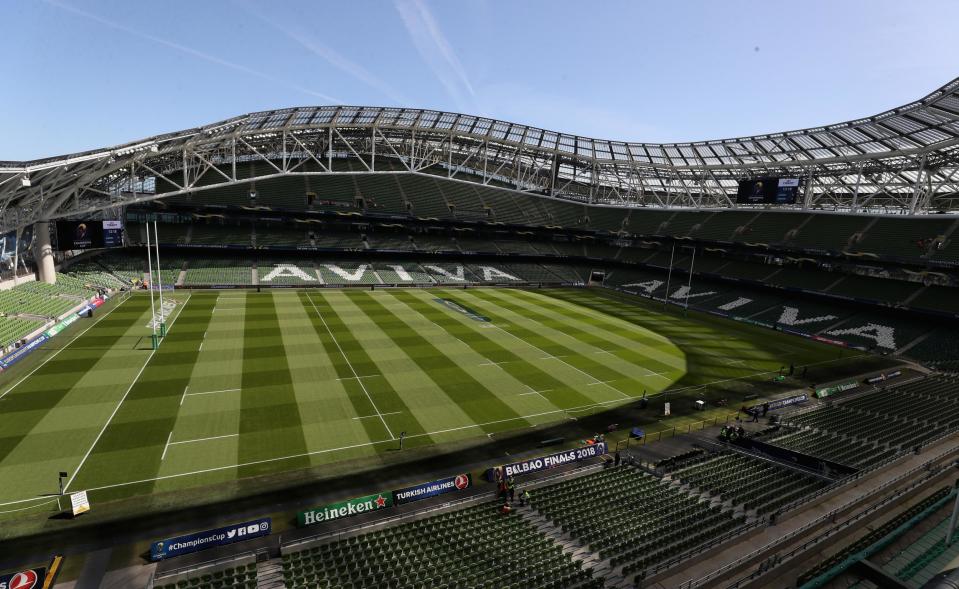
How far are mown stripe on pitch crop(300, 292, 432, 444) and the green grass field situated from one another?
0.42ft

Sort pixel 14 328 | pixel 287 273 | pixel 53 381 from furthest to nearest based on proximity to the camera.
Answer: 1. pixel 287 273
2. pixel 14 328
3. pixel 53 381

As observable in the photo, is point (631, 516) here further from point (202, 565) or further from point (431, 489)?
point (202, 565)

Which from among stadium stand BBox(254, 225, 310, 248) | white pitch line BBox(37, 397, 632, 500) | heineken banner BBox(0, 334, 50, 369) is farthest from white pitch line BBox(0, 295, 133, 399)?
stadium stand BBox(254, 225, 310, 248)

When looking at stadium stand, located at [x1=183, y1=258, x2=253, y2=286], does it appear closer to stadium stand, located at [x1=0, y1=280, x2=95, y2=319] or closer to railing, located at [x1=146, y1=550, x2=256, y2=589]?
stadium stand, located at [x1=0, y1=280, x2=95, y2=319]

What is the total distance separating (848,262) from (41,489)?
7665cm

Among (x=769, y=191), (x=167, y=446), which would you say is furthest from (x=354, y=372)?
(x=769, y=191)

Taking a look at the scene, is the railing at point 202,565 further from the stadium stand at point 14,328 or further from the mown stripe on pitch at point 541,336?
the stadium stand at point 14,328

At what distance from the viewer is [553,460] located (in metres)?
20.3

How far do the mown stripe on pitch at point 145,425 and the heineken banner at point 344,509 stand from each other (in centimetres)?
735

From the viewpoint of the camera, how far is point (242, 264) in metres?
63.6

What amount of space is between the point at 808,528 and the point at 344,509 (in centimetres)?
1683

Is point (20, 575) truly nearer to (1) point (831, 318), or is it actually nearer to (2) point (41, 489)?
(2) point (41, 489)

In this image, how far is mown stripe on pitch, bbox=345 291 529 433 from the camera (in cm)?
2583

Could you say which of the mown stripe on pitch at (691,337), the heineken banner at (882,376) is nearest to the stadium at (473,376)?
the heineken banner at (882,376)
